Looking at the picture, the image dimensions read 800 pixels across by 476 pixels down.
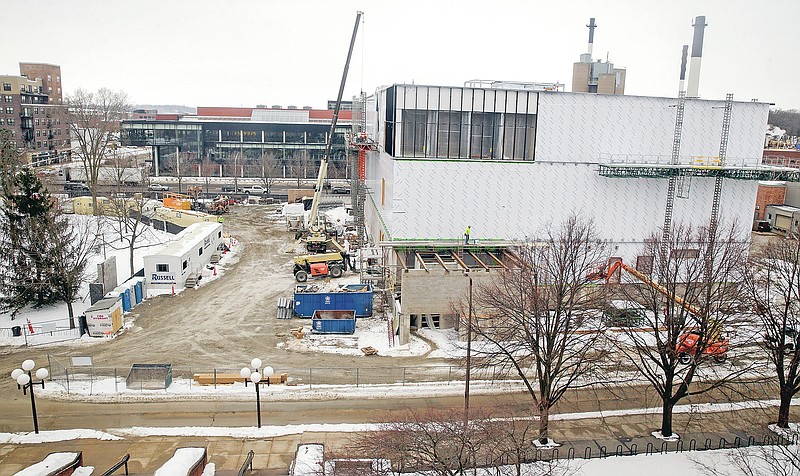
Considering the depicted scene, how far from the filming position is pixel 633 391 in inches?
971

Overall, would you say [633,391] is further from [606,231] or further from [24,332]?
[24,332]

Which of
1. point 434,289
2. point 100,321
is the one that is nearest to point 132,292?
point 100,321

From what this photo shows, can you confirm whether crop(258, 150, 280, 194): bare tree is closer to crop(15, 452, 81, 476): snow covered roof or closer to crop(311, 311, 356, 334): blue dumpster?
crop(311, 311, 356, 334): blue dumpster

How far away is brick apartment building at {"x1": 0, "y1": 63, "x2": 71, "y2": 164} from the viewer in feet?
332

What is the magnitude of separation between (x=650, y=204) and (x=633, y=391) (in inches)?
594

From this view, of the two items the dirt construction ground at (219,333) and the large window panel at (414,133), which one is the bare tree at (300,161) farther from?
the large window panel at (414,133)

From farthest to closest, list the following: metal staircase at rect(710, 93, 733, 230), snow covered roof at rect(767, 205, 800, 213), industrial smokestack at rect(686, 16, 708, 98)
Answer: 1. snow covered roof at rect(767, 205, 800, 213)
2. industrial smokestack at rect(686, 16, 708, 98)
3. metal staircase at rect(710, 93, 733, 230)

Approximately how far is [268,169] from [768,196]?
6006 centimetres

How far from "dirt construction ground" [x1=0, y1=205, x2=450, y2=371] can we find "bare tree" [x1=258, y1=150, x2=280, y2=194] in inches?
1466

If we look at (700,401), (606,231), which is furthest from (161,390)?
(606,231)

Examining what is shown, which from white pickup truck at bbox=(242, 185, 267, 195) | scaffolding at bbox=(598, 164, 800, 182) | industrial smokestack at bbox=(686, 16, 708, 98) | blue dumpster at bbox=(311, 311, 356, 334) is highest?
industrial smokestack at bbox=(686, 16, 708, 98)

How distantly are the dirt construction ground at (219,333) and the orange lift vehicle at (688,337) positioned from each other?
10.7 m

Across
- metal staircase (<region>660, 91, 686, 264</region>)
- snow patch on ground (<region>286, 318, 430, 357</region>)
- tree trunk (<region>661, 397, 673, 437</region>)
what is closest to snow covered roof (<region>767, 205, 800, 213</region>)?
metal staircase (<region>660, 91, 686, 264</region>)

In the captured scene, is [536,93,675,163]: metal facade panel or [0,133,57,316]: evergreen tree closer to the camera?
[0,133,57,316]: evergreen tree
